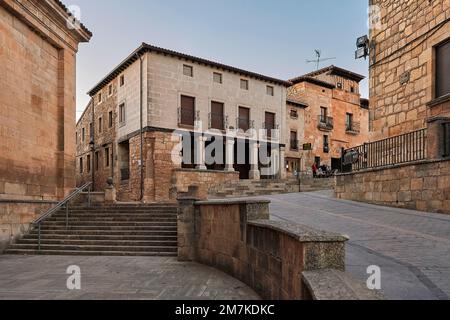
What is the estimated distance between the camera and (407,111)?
11.9m

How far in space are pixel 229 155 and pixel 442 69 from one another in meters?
15.7

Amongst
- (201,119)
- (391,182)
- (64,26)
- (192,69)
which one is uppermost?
(192,69)

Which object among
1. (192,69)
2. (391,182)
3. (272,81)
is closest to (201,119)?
(192,69)

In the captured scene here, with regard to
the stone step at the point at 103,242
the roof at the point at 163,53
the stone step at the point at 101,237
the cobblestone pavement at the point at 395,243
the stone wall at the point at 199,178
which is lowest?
the stone step at the point at 103,242

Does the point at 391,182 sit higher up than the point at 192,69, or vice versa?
the point at 192,69

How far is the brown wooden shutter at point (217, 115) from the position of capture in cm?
2481

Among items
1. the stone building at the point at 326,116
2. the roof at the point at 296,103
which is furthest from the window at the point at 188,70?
the stone building at the point at 326,116

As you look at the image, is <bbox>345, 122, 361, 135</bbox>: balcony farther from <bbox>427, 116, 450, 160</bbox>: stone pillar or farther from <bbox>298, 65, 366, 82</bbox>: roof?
<bbox>427, 116, 450, 160</bbox>: stone pillar

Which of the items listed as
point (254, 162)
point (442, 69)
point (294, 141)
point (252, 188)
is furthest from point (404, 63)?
point (294, 141)

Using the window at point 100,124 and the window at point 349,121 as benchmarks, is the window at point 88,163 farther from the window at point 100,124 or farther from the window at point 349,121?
the window at point 349,121

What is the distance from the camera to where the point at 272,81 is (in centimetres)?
2772

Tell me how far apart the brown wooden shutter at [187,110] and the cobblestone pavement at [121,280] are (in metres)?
15.6
